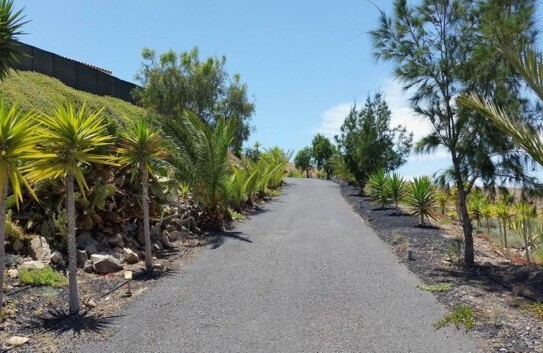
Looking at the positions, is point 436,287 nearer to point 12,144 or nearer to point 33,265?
point 33,265

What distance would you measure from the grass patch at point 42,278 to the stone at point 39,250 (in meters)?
0.55

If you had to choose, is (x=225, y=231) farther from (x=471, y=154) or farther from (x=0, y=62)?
(x=0, y=62)

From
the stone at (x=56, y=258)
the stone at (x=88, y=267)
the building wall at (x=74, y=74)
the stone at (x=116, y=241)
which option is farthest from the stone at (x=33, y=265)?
the building wall at (x=74, y=74)

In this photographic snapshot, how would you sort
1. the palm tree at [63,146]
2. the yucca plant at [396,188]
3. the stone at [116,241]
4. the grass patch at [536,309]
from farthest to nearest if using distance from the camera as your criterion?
the yucca plant at [396,188]
the stone at [116,241]
the grass patch at [536,309]
the palm tree at [63,146]

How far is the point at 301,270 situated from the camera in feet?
34.2

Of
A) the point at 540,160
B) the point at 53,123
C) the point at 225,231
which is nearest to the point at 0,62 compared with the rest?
the point at 53,123

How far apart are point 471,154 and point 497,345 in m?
5.10

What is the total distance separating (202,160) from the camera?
15133 millimetres

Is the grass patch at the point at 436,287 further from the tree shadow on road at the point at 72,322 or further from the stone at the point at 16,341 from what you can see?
the stone at the point at 16,341

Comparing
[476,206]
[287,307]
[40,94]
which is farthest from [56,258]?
[476,206]

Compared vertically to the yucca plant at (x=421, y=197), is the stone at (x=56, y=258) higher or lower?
lower

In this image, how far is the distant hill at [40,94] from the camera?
15.9 metres

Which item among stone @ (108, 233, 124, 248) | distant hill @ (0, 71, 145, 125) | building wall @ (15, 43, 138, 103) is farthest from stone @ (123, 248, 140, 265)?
building wall @ (15, 43, 138, 103)

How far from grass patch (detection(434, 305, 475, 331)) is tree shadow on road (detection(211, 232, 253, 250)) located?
6.88 meters
